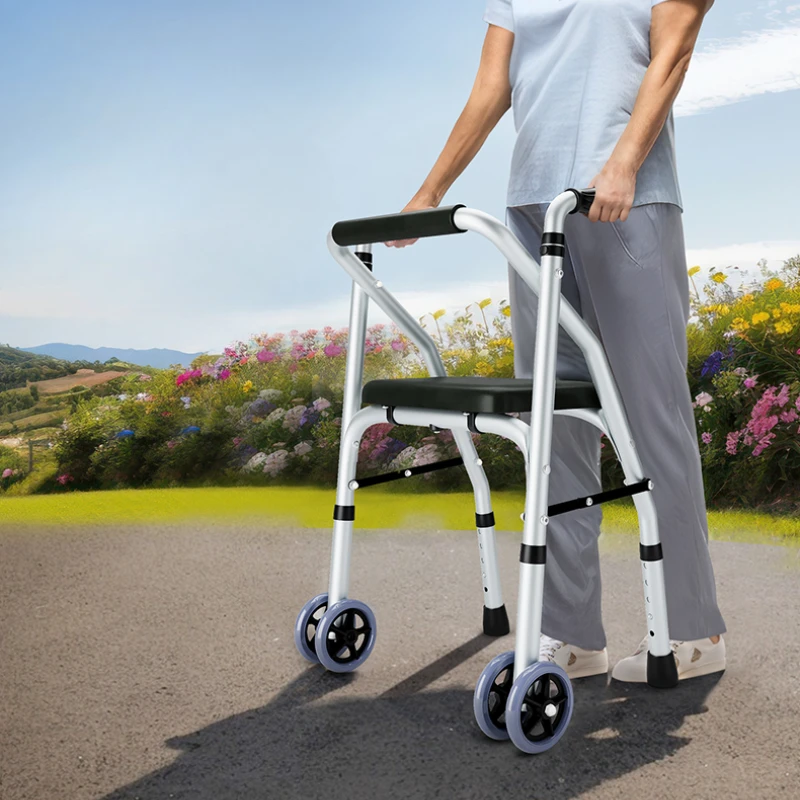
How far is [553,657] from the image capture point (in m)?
1.92

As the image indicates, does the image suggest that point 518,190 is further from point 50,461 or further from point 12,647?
point 50,461

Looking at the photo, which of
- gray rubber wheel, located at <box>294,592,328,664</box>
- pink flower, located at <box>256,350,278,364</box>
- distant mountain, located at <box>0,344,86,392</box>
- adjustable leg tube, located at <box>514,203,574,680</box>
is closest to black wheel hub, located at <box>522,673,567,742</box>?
adjustable leg tube, located at <box>514,203,574,680</box>

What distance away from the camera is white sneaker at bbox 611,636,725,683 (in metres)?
1.91

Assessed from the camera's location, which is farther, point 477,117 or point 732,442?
point 732,442

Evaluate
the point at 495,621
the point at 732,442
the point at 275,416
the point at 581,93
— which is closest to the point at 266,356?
the point at 275,416

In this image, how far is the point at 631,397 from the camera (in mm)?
1839

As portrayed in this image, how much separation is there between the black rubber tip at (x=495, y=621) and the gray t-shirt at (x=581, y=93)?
35.7 inches

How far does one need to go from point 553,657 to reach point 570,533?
0.24 m

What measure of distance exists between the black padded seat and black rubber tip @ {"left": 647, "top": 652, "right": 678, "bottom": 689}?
1.69 ft

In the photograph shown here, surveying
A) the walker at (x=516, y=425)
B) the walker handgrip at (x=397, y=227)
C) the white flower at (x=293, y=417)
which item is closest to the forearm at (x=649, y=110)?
the walker at (x=516, y=425)

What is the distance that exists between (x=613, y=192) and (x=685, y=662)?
933 millimetres

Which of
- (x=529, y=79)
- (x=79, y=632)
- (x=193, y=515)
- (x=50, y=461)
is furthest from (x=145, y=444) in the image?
(x=529, y=79)

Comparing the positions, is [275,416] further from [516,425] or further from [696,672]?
[516,425]

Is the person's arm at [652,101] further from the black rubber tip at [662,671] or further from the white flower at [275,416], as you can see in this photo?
the white flower at [275,416]
